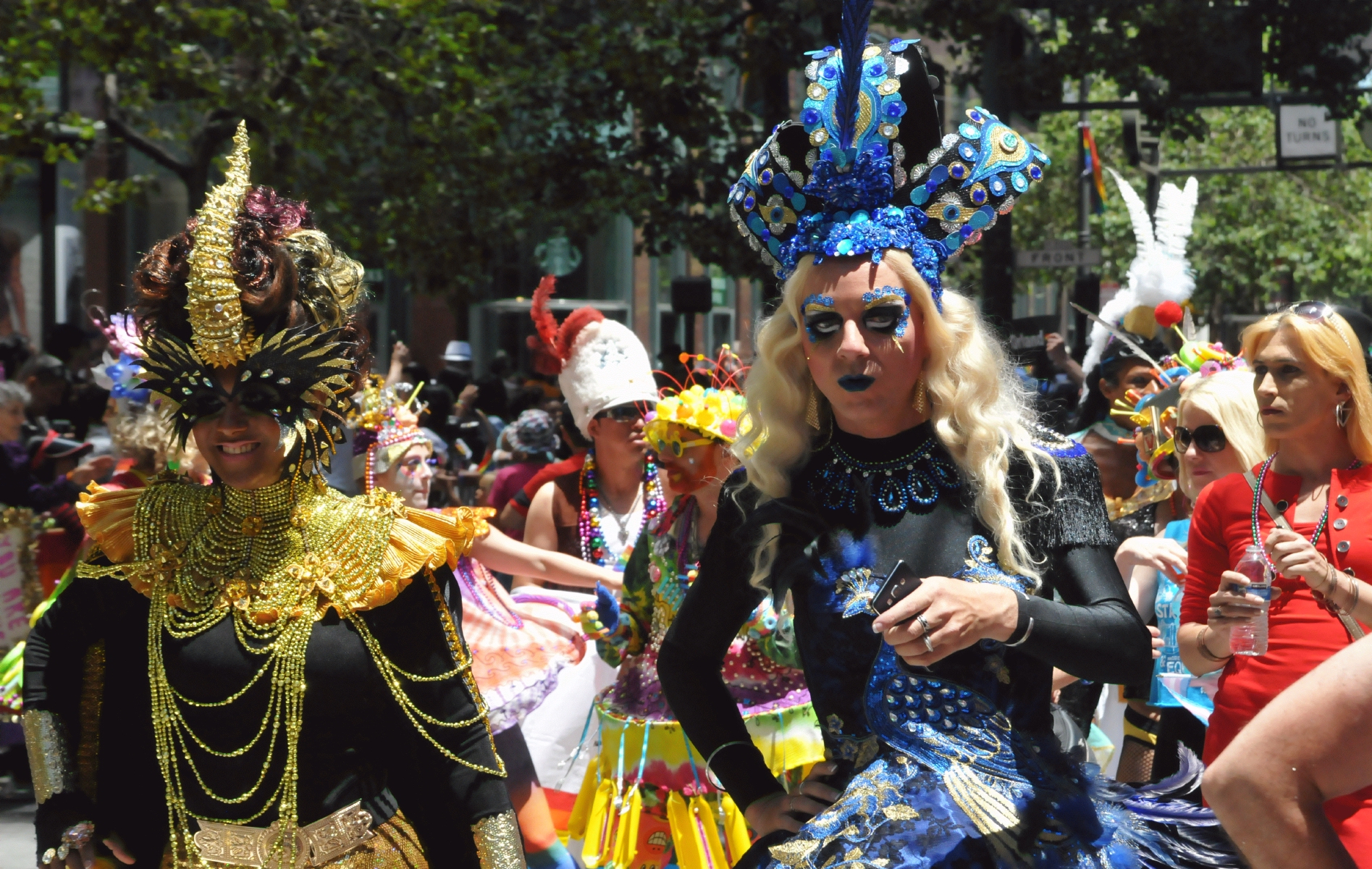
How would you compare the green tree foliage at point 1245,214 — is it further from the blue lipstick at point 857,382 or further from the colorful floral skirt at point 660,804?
the blue lipstick at point 857,382

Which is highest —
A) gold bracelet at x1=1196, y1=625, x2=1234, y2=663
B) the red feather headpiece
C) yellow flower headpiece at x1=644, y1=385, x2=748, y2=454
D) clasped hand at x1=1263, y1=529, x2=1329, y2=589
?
the red feather headpiece

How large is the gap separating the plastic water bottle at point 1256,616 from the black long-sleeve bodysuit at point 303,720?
1749 mm

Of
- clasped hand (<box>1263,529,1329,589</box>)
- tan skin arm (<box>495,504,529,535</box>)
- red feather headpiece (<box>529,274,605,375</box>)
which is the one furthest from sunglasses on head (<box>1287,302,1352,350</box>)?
tan skin arm (<box>495,504,529,535</box>)

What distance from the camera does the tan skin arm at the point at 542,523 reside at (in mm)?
6387

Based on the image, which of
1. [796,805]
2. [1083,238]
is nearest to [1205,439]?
[796,805]

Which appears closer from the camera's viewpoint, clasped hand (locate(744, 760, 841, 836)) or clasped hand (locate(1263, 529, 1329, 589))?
clasped hand (locate(744, 760, 841, 836))

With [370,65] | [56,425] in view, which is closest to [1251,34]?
[370,65]

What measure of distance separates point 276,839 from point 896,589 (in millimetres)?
1348

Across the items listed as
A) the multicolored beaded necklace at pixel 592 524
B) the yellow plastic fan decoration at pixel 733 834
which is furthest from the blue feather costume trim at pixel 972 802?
the multicolored beaded necklace at pixel 592 524

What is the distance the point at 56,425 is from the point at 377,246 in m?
5.43

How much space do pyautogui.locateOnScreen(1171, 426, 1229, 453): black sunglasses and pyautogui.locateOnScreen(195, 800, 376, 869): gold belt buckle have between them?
3.15 m

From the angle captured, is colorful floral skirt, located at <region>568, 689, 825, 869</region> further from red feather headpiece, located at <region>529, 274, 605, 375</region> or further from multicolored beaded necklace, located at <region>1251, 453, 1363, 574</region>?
red feather headpiece, located at <region>529, 274, 605, 375</region>

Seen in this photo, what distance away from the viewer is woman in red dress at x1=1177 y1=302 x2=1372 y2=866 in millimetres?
3656

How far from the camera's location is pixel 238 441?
304cm
